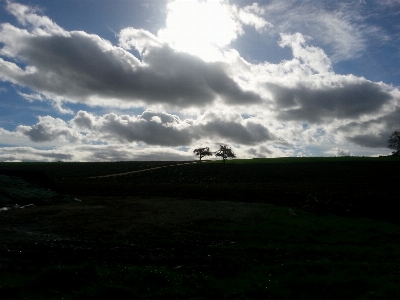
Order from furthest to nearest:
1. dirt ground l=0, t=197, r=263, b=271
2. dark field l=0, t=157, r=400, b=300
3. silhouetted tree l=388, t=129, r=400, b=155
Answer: silhouetted tree l=388, t=129, r=400, b=155 → dirt ground l=0, t=197, r=263, b=271 → dark field l=0, t=157, r=400, b=300

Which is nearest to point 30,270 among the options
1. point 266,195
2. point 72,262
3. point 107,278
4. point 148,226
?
point 72,262

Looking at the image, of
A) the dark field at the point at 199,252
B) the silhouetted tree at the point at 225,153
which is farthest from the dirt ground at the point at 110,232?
the silhouetted tree at the point at 225,153

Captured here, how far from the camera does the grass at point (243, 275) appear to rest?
8.73 meters

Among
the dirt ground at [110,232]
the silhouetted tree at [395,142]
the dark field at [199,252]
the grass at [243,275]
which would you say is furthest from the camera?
the silhouetted tree at [395,142]

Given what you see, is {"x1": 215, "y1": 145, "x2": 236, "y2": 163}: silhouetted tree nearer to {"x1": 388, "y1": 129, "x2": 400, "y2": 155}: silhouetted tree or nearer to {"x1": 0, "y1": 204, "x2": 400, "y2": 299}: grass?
{"x1": 388, "y1": 129, "x2": 400, "y2": 155}: silhouetted tree

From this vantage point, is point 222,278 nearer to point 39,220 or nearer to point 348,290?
point 348,290

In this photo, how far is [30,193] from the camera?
91.1ft


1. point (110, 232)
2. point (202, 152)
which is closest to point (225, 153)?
point (202, 152)

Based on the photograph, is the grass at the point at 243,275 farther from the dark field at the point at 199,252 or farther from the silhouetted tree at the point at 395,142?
the silhouetted tree at the point at 395,142

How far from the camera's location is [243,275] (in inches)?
413

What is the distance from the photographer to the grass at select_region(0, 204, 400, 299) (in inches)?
344

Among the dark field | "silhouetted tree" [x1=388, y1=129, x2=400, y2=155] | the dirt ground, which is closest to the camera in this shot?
the dark field

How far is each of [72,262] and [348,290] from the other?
8.32 m

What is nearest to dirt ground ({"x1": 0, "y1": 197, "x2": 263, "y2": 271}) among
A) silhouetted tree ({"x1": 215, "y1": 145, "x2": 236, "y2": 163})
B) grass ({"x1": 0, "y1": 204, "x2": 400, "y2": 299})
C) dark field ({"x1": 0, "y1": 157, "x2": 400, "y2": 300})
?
dark field ({"x1": 0, "y1": 157, "x2": 400, "y2": 300})
